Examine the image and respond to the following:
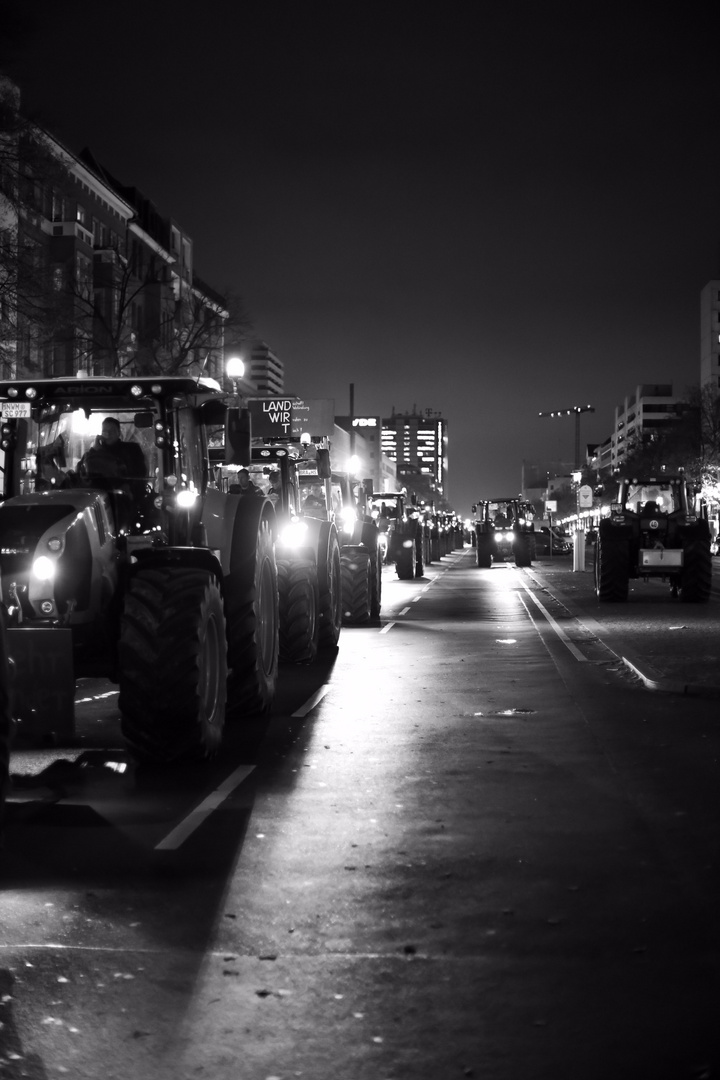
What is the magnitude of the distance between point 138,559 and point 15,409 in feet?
6.10

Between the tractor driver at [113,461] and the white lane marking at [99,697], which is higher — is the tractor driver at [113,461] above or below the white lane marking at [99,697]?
above

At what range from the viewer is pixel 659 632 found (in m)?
20.9

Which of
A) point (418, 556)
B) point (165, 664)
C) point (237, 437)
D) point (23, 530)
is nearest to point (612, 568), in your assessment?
point (418, 556)

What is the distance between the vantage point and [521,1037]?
4391mm

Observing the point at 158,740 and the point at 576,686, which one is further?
the point at 576,686

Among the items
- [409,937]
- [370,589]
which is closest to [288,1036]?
[409,937]

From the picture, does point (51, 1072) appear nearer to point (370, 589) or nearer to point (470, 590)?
point (370, 589)

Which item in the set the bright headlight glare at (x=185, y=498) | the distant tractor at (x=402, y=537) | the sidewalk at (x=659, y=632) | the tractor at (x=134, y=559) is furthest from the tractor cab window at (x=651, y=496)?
the bright headlight glare at (x=185, y=498)

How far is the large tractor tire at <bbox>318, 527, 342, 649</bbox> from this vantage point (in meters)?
18.2

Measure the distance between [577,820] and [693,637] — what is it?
495 inches

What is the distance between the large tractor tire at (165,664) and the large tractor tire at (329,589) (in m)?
8.78

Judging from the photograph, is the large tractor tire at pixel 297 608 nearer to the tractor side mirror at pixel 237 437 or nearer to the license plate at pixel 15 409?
the tractor side mirror at pixel 237 437

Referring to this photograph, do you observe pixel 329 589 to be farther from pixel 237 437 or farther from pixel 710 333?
pixel 710 333

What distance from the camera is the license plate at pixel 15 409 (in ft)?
34.4
